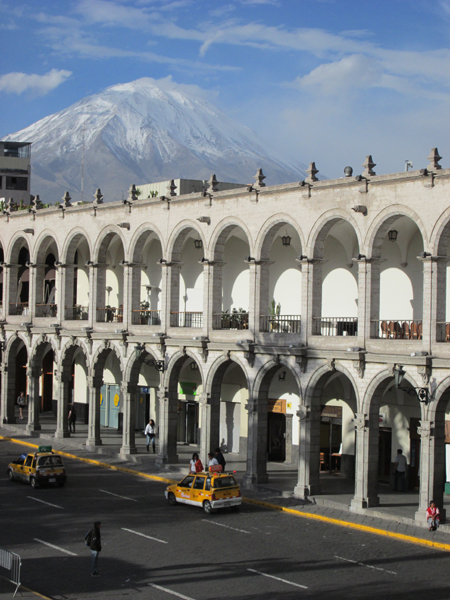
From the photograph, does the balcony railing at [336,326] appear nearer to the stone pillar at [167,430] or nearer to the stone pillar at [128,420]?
the stone pillar at [167,430]

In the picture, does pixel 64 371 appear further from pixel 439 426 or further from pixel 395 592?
pixel 395 592

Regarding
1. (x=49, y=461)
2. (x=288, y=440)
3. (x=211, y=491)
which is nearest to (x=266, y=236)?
(x=288, y=440)

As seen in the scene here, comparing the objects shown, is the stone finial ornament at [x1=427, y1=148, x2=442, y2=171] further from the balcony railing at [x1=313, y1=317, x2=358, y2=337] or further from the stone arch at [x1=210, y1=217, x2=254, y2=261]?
the stone arch at [x1=210, y1=217, x2=254, y2=261]

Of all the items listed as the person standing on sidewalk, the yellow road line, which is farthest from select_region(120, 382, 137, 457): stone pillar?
the person standing on sidewalk

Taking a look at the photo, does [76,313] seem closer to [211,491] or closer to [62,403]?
[62,403]

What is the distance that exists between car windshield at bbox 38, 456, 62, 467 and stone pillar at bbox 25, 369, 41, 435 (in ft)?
49.8

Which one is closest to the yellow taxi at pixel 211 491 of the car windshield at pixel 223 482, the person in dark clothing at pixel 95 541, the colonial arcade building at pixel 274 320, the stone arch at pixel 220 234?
the car windshield at pixel 223 482

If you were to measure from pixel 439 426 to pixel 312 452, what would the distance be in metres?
6.08

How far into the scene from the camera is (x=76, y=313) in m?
51.7

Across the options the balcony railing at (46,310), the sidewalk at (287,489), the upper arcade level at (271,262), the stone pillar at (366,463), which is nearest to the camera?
the sidewalk at (287,489)

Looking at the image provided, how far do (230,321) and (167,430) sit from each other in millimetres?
6186

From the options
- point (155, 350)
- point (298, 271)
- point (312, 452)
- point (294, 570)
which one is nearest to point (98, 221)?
point (155, 350)

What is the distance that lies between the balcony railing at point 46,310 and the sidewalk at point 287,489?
7172 mm

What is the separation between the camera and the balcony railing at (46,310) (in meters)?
49.3
